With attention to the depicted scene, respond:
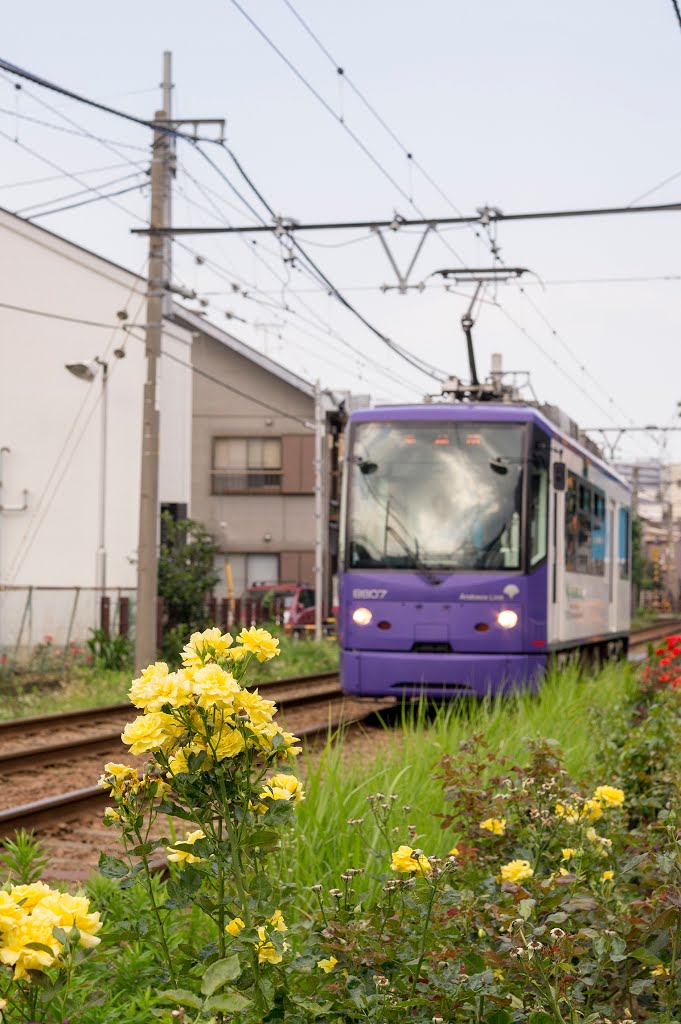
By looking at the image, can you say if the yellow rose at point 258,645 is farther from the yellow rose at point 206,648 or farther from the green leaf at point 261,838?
the green leaf at point 261,838

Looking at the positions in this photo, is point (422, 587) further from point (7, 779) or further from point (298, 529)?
point (298, 529)

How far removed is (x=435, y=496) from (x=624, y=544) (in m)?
9.18

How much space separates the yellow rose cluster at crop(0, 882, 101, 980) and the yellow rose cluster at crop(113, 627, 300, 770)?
33cm

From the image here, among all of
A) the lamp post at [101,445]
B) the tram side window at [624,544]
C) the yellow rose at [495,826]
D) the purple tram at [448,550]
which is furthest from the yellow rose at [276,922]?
the lamp post at [101,445]

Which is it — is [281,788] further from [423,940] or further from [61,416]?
[61,416]

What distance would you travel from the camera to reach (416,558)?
13.7 meters

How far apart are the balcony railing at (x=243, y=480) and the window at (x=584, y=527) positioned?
22.2 metres

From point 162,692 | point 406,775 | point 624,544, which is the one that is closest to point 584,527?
point 624,544

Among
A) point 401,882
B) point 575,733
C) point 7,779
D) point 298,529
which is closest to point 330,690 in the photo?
point 7,779

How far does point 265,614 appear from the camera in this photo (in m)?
29.9

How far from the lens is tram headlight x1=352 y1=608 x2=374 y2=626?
13641 mm

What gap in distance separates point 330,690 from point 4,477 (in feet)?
36.1

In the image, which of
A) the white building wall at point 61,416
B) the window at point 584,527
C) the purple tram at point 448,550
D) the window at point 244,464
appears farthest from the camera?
the window at point 244,464

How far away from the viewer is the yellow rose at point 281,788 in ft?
8.25
